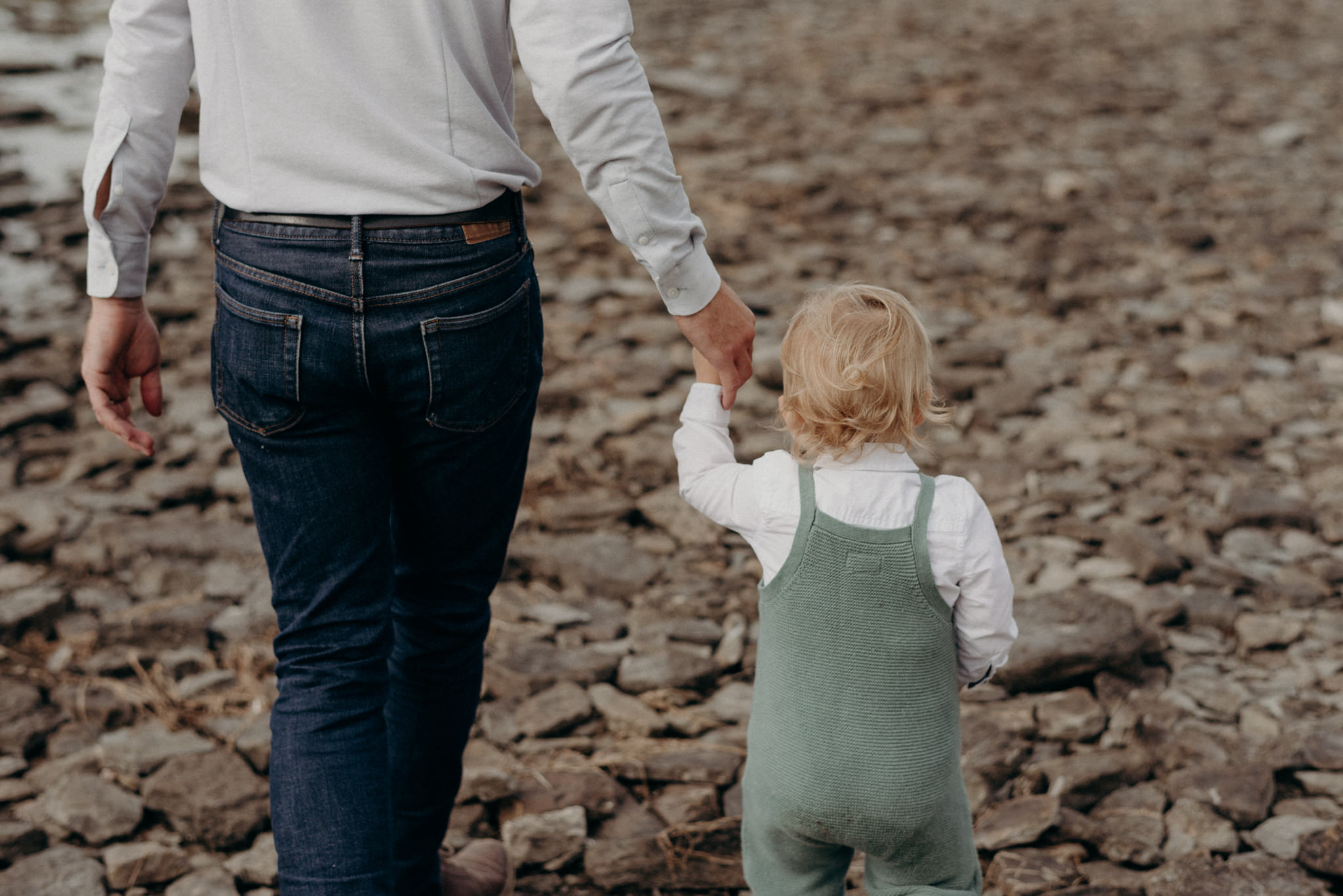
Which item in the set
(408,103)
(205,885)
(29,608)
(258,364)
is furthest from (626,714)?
(408,103)

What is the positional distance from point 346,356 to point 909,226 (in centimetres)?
571

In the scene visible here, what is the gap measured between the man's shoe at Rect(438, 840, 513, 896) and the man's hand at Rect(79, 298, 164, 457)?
1.06 meters

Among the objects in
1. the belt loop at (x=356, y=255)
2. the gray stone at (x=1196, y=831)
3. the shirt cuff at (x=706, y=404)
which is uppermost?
the belt loop at (x=356, y=255)

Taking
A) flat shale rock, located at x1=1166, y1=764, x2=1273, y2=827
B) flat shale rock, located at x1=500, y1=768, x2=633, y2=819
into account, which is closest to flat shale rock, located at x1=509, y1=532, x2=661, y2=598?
flat shale rock, located at x1=500, y1=768, x2=633, y2=819

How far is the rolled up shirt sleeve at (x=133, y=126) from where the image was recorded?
204 centimetres

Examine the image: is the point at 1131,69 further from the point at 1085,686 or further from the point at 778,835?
the point at 778,835

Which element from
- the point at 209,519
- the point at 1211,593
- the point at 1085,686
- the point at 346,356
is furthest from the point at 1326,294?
the point at 346,356

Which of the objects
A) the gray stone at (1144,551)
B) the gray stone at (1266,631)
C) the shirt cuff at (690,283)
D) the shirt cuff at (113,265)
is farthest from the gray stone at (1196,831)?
the shirt cuff at (113,265)

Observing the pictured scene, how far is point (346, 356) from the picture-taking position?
6.43 ft

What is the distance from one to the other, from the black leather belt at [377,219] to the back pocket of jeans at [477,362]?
0.48 feet

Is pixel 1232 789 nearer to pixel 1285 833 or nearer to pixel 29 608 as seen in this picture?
pixel 1285 833

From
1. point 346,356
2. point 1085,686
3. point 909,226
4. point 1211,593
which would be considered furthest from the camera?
point 909,226

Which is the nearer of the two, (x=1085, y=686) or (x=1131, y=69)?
(x=1085, y=686)

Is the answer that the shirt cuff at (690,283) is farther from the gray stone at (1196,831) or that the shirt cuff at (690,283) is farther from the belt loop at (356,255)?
the gray stone at (1196,831)
